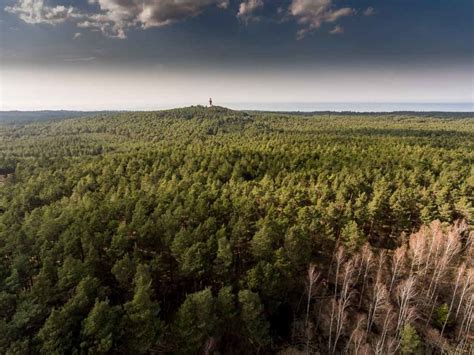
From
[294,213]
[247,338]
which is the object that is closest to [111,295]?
[247,338]

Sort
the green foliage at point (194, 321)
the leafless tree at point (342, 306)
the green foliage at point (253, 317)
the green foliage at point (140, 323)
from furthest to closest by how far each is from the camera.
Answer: the leafless tree at point (342, 306) < the green foliage at point (253, 317) < the green foliage at point (194, 321) < the green foliage at point (140, 323)

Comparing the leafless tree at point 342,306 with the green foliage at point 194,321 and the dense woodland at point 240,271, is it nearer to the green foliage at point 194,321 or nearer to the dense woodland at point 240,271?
the dense woodland at point 240,271

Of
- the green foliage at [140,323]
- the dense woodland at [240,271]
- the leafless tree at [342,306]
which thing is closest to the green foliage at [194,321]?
the dense woodland at [240,271]

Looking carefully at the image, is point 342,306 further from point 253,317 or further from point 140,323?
point 140,323

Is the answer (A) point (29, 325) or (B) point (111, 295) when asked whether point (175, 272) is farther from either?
(A) point (29, 325)

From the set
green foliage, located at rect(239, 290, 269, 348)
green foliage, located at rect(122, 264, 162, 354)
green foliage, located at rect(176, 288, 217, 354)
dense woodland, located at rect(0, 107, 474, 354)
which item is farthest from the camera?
green foliage, located at rect(239, 290, 269, 348)

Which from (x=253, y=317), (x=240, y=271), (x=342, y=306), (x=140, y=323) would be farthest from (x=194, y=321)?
(x=342, y=306)

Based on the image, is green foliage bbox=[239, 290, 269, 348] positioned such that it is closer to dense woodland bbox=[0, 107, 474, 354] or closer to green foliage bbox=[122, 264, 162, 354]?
dense woodland bbox=[0, 107, 474, 354]

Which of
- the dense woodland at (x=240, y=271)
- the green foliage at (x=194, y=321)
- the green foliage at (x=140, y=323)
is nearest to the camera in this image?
the green foliage at (x=140, y=323)

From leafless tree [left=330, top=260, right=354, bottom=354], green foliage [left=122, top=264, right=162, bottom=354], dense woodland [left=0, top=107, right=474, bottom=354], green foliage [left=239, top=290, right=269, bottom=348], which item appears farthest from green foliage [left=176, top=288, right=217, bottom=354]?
leafless tree [left=330, top=260, right=354, bottom=354]

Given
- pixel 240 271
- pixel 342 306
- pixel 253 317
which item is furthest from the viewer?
pixel 240 271

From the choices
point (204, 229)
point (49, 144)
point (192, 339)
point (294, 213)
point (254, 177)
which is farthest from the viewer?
point (49, 144)
